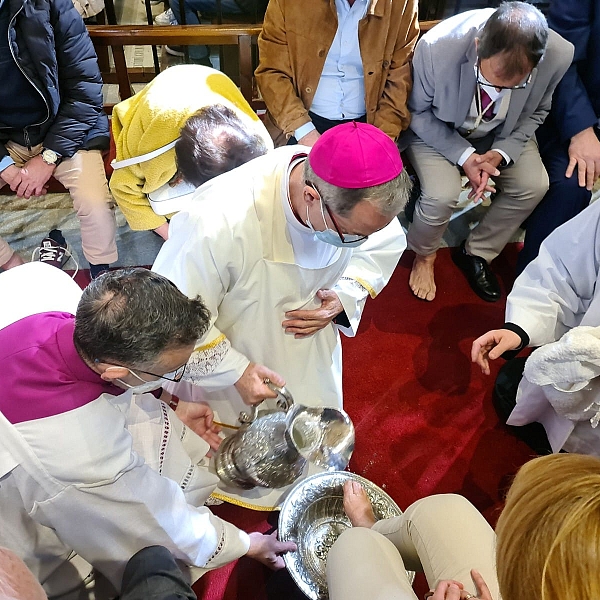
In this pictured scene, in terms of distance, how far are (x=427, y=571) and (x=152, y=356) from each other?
3.05ft

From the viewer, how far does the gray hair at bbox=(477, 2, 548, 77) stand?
2195mm

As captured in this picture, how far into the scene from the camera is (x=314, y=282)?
1.89 m

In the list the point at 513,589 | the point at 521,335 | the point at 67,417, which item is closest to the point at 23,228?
the point at 67,417

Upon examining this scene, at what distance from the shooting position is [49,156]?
257 cm

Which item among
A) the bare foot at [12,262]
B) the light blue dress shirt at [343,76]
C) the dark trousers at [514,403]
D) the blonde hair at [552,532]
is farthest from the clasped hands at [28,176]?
the blonde hair at [552,532]

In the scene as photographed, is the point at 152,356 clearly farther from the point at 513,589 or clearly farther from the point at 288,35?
the point at 288,35

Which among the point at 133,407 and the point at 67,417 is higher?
the point at 67,417

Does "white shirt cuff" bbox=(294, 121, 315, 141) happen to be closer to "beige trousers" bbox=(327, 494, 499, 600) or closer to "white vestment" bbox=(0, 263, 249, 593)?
"white vestment" bbox=(0, 263, 249, 593)

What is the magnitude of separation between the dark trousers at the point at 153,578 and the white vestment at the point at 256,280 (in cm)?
61

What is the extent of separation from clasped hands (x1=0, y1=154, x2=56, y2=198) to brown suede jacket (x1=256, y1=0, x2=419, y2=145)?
1081 millimetres

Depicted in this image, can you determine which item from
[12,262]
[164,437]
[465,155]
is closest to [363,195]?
[164,437]

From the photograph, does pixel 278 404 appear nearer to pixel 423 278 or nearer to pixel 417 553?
pixel 417 553

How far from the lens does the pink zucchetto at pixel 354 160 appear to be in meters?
1.49

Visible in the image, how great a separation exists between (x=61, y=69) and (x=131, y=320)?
180 centimetres
